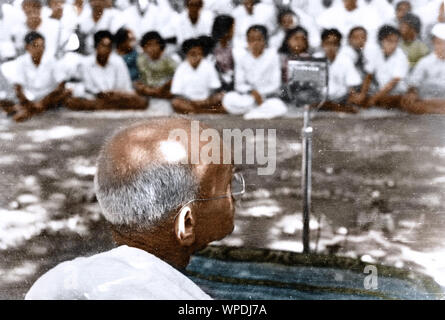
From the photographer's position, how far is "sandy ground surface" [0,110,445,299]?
2.73 m

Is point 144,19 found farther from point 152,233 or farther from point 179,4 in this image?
point 152,233

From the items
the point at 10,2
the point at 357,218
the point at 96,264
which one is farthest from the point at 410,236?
the point at 10,2

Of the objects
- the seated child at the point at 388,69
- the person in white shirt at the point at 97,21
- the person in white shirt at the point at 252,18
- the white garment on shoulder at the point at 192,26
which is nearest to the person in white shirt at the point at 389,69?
the seated child at the point at 388,69

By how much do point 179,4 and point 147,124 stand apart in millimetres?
2668

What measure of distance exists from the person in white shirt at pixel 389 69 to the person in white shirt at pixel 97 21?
1604mm

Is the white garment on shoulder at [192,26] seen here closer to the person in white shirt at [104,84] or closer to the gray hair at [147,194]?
the person in white shirt at [104,84]

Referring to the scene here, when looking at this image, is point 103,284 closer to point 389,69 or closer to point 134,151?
point 134,151

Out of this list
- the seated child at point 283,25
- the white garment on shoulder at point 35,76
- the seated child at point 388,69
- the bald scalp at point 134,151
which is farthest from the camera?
the seated child at point 283,25

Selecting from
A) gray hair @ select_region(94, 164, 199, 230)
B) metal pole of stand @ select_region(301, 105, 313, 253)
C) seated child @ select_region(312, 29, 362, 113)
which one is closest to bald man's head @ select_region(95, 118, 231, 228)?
gray hair @ select_region(94, 164, 199, 230)

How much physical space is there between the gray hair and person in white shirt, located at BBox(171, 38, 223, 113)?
7.32 ft

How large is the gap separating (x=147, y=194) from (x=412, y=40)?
9.23ft

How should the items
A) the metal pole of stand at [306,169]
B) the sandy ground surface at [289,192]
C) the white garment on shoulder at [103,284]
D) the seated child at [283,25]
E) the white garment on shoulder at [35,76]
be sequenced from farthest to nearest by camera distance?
the seated child at [283,25], the white garment on shoulder at [35,76], the sandy ground surface at [289,192], the metal pole of stand at [306,169], the white garment on shoulder at [103,284]

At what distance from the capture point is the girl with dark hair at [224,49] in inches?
133

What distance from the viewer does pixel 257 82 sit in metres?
3.38
